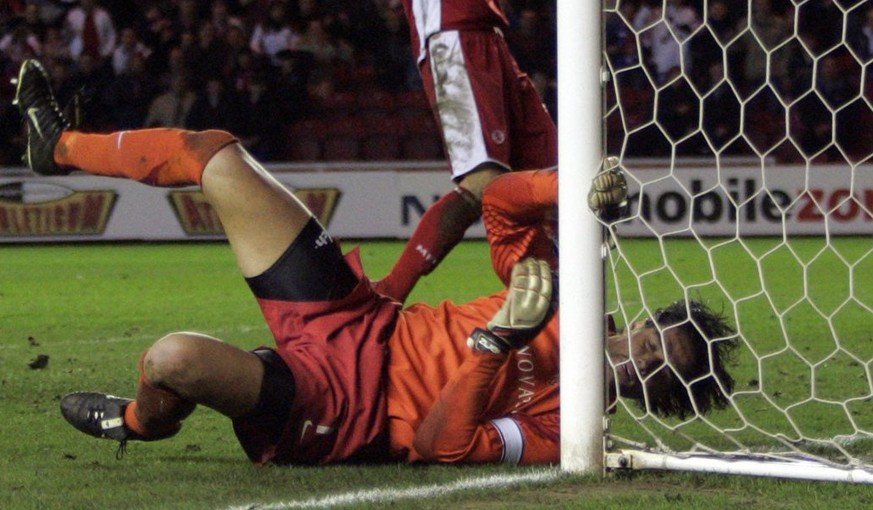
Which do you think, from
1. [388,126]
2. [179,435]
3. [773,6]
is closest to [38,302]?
[179,435]

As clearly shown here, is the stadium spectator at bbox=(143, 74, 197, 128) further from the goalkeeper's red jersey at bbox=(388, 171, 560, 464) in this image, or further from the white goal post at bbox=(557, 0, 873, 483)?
the goalkeeper's red jersey at bbox=(388, 171, 560, 464)

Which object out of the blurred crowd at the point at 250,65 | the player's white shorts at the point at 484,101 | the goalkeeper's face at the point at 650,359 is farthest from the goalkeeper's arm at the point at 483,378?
the blurred crowd at the point at 250,65

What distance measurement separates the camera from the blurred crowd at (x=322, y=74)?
13.8m

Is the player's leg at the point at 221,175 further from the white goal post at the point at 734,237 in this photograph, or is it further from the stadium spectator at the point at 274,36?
the stadium spectator at the point at 274,36

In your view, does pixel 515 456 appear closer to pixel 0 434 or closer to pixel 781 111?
pixel 0 434

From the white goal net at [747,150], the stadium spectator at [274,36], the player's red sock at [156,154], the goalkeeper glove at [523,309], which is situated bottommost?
the white goal net at [747,150]

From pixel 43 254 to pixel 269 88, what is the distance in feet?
10.9

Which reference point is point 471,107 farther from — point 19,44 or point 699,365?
point 19,44

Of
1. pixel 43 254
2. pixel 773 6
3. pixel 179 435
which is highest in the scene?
pixel 773 6

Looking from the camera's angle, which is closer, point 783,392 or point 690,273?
point 783,392

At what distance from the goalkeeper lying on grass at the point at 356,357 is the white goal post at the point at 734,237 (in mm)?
126

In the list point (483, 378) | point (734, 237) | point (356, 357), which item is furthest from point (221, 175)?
point (734, 237)

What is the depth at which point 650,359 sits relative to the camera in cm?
422

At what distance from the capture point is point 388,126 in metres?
14.8
